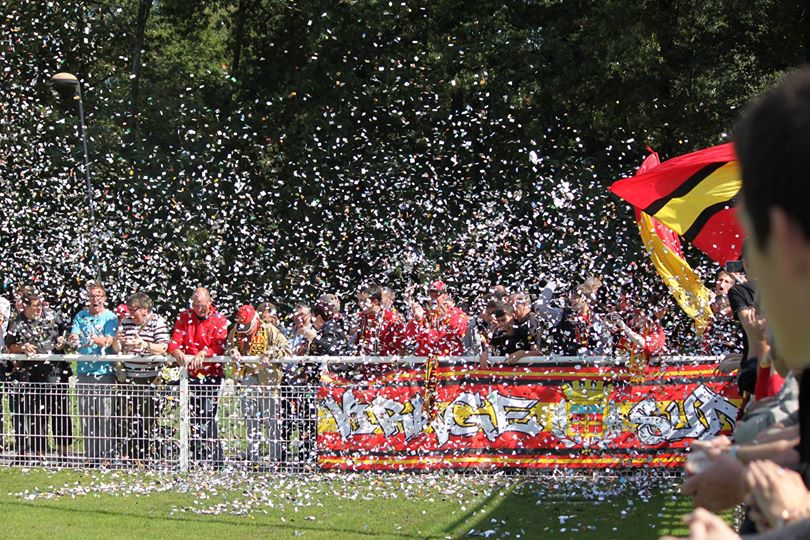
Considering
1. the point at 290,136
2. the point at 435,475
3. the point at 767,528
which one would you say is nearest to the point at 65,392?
the point at 435,475

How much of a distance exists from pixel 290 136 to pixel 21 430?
15.4m

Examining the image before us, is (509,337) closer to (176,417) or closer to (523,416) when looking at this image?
(523,416)

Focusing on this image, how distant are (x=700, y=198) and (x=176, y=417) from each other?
228 inches

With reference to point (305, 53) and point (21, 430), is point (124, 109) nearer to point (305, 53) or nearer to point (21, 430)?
point (305, 53)

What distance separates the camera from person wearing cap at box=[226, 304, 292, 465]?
11.1 metres

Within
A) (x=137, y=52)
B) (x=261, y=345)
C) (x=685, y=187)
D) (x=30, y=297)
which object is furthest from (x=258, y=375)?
(x=137, y=52)

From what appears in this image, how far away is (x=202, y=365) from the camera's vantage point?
11750 mm

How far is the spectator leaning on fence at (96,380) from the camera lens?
1154 cm

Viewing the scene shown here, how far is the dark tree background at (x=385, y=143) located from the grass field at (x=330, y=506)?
10.2 m

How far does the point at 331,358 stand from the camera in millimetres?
11398

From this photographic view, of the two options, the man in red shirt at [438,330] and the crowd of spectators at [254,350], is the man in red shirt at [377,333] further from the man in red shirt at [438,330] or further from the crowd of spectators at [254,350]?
the man in red shirt at [438,330]

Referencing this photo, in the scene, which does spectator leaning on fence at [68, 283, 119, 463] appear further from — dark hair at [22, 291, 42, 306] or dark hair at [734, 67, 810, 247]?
dark hair at [734, 67, 810, 247]

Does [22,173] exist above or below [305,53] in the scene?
below

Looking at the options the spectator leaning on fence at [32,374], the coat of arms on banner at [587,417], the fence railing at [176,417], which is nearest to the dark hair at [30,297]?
the spectator leaning on fence at [32,374]
